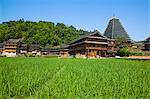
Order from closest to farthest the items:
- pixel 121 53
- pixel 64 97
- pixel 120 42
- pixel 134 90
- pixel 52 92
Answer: pixel 64 97, pixel 52 92, pixel 134 90, pixel 121 53, pixel 120 42

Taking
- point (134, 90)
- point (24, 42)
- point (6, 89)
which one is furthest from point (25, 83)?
point (24, 42)

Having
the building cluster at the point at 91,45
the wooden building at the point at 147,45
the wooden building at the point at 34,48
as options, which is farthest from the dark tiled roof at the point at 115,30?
the wooden building at the point at 34,48

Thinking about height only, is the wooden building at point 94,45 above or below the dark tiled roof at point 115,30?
below

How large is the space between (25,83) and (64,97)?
202 cm

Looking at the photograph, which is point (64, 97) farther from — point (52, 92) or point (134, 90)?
point (134, 90)

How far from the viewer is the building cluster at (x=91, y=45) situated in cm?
4141

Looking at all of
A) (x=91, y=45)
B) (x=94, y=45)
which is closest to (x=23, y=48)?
(x=91, y=45)

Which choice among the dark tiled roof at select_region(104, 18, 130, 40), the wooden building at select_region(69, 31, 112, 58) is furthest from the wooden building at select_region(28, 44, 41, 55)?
the wooden building at select_region(69, 31, 112, 58)

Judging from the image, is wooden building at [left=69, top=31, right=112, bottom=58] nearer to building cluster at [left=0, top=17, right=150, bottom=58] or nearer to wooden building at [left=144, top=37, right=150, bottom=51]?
building cluster at [left=0, top=17, right=150, bottom=58]

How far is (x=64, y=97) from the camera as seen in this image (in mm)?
5227

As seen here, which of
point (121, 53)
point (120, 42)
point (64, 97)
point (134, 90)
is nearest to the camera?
point (64, 97)

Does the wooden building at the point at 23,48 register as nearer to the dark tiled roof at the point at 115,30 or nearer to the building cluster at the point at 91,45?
the building cluster at the point at 91,45

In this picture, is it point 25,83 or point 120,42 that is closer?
point 25,83

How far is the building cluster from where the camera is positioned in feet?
136
